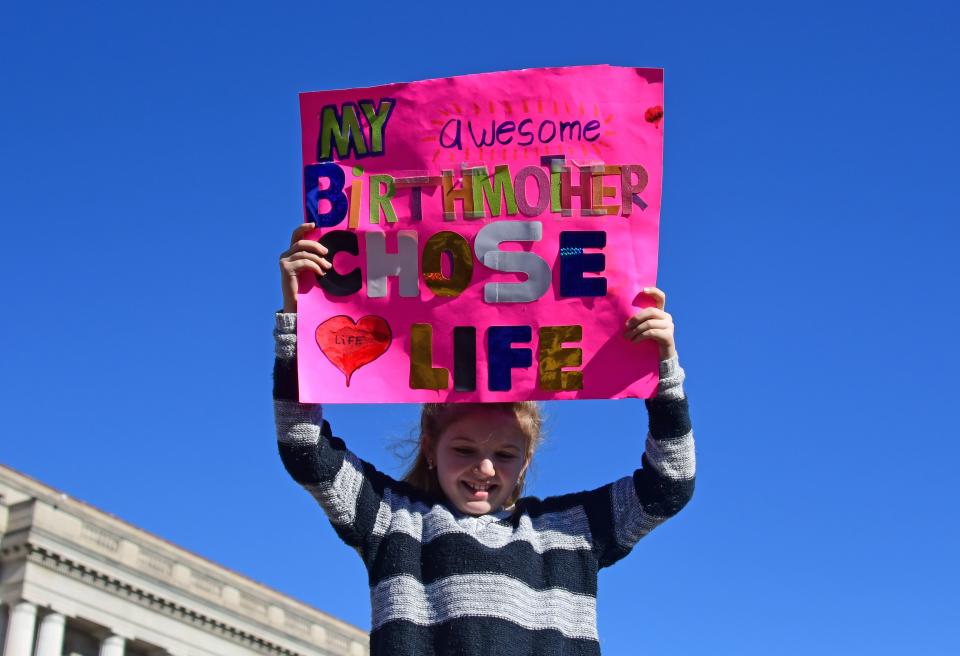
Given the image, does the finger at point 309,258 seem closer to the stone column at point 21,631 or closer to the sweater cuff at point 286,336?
the sweater cuff at point 286,336

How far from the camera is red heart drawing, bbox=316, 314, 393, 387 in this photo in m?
5.25

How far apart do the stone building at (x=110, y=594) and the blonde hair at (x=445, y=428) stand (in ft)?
113

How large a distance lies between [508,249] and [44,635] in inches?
1429

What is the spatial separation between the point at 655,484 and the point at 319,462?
1.13 metres

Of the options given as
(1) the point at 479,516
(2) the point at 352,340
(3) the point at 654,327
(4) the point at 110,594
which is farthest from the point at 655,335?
(4) the point at 110,594

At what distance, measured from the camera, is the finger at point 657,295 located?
5221mm

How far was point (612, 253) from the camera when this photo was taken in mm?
5277

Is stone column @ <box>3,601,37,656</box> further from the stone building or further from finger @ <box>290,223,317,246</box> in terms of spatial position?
finger @ <box>290,223,317,246</box>

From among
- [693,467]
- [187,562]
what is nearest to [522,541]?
[693,467]

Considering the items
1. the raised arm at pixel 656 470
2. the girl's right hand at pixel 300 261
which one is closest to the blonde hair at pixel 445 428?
the raised arm at pixel 656 470

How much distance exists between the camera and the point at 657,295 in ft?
17.2

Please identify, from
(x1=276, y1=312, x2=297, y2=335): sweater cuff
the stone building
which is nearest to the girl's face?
(x1=276, y1=312, x2=297, y2=335): sweater cuff

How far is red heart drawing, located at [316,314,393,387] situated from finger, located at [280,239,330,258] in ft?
0.74

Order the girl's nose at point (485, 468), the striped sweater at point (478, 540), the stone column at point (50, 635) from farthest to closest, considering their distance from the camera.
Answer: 1. the stone column at point (50, 635)
2. the girl's nose at point (485, 468)
3. the striped sweater at point (478, 540)
